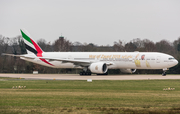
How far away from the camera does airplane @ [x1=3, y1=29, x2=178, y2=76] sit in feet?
156

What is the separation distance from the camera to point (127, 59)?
49.8 m

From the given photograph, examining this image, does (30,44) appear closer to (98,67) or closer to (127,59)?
(98,67)

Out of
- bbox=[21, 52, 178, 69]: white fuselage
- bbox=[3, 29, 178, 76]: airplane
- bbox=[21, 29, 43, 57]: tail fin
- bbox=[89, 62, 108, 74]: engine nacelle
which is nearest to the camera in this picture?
bbox=[21, 52, 178, 69]: white fuselage

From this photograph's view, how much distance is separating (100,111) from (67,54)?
140 feet

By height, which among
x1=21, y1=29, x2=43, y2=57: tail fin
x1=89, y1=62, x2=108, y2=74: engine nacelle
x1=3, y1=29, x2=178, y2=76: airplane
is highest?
x1=21, y1=29, x2=43, y2=57: tail fin

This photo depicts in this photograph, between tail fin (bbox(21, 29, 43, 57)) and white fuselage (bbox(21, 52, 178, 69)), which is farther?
tail fin (bbox(21, 29, 43, 57))

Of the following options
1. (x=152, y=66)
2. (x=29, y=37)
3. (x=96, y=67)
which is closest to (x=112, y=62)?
(x=96, y=67)

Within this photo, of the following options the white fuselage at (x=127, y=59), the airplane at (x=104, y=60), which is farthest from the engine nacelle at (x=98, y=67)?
→ the white fuselage at (x=127, y=59)

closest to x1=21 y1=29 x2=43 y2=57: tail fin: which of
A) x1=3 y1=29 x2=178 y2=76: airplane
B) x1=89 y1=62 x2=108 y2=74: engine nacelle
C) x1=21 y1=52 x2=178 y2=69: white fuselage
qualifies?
x1=3 y1=29 x2=178 y2=76: airplane

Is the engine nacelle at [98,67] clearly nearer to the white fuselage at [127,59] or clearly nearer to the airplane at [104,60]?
the airplane at [104,60]

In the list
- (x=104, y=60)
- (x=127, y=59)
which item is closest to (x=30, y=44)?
(x=104, y=60)

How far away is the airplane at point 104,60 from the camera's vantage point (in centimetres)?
4766

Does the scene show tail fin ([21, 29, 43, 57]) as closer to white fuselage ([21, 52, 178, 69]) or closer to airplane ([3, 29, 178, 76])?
airplane ([3, 29, 178, 76])

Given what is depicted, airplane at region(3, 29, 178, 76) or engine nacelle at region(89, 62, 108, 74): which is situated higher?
airplane at region(3, 29, 178, 76)
